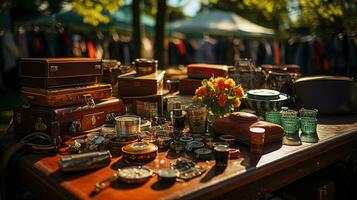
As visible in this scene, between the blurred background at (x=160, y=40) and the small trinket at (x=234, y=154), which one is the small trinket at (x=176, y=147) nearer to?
the small trinket at (x=234, y=154)

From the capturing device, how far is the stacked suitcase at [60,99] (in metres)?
2.42

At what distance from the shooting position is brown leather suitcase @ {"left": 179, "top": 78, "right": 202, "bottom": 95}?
4004 millimetres

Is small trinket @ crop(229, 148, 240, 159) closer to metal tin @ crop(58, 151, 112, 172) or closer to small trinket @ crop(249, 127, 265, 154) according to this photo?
small trinket @ crop(249, 127, 265, 154)

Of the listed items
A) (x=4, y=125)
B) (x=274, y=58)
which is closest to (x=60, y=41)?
(x=4, y=125)

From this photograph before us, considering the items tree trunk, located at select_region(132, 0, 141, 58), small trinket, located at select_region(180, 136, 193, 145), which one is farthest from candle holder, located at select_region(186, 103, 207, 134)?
tree trunk, located at select_region(132, 0, 141, 58)

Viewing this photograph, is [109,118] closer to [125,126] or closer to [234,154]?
[125,126]

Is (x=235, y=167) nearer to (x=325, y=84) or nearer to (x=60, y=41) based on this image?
(x=325, y=84)

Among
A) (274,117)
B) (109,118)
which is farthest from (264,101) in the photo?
(109,118)

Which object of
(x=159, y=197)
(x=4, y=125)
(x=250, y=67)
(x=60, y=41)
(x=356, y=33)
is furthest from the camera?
(x=60, y=41)

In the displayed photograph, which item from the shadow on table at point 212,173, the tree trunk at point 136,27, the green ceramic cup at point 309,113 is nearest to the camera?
the shadow on table at point 212,173

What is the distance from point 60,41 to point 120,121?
364 inches

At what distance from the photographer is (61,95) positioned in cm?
246

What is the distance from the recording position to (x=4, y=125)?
666cm

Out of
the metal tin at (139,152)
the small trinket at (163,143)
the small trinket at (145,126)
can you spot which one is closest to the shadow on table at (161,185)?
the metal tin at (139,152)
